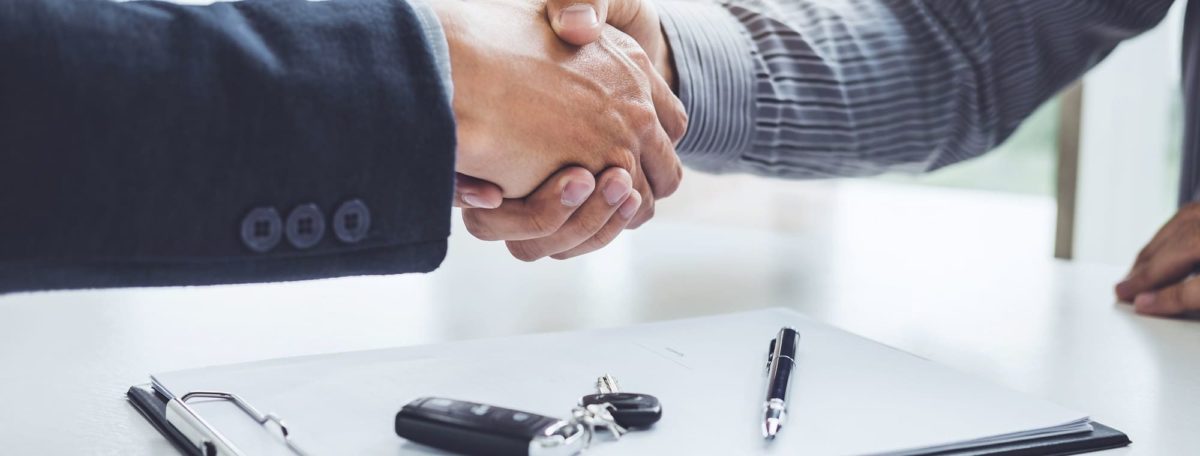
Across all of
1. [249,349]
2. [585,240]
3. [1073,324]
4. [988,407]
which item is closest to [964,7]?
[1073,324]

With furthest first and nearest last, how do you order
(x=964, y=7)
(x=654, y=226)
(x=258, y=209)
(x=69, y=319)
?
(x=654, y=226)
(x=964, y=7)
(x=69, y=319)
(x=258, y=209)

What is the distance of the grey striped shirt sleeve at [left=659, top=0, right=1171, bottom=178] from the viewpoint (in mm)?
1092

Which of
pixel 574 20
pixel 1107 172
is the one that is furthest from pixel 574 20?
pixel 1107 172

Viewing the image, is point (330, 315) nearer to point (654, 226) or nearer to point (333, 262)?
point (333, 262)

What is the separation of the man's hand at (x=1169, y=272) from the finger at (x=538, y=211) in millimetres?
470

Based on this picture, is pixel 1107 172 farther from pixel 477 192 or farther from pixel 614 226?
pixel 477 192

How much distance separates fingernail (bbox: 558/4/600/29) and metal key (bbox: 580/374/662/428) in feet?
1.10

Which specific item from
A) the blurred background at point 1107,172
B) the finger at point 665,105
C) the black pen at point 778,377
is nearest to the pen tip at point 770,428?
the black pen at point 778,377

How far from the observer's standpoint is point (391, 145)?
585mm

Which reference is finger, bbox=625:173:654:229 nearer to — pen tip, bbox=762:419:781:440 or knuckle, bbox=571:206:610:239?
knuckle, bbox=571:206:610:239

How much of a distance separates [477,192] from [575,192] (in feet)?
0.23

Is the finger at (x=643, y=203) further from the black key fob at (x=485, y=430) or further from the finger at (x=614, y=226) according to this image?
the black key fob at (x=485, y=430)

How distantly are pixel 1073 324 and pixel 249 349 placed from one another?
0.61 metres

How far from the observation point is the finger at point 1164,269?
2.99 feet
